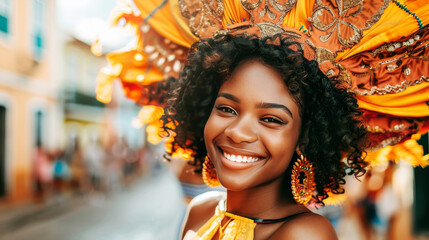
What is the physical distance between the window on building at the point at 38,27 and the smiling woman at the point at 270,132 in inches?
438

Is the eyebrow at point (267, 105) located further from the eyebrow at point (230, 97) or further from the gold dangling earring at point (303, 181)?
the gold dangling earring at point (303, 181)

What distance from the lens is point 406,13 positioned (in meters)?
1.43

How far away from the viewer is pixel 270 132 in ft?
4.41

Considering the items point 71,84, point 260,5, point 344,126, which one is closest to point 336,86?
point 344,126

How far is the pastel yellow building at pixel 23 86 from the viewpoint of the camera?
10023 millimetres

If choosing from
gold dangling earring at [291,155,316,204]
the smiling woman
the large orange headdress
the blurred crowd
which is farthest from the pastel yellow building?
gold dangling earring at [291,155,316,204]

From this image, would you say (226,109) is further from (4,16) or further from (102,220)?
(4,16)

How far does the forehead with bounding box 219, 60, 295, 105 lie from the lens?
1342 mm

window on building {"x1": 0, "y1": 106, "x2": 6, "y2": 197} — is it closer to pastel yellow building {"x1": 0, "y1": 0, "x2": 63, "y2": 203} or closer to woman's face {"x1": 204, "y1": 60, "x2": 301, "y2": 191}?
pastel yellow building {"x1": 0, "y1": 0, "x2": 63, "y2": 203}

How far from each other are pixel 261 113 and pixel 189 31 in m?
0.58

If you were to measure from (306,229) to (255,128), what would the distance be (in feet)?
1.24

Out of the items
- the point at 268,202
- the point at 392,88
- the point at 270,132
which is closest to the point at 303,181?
the point at 268,202

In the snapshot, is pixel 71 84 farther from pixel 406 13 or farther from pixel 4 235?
pixel 406 13

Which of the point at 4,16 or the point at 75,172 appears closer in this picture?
the point at 4,16
